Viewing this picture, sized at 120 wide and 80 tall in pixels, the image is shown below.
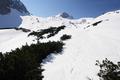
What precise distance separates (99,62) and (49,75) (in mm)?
2758

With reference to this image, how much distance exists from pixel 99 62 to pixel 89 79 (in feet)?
6.83

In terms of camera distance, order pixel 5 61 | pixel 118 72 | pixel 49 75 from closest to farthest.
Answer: pixel 5 61 < pixel 118 72 < pixel 49 75

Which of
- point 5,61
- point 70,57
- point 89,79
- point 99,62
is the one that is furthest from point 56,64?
point 5,61

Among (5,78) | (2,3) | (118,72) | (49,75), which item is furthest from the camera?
(2,3)

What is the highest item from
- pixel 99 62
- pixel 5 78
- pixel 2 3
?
pixel 2 3

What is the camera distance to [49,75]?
966 cm

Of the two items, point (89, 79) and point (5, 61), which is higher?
point (5, 61)

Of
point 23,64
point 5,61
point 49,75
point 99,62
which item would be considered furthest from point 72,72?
point 5,61

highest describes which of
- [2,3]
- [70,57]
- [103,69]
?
[2,3]

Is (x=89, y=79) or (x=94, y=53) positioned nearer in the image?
(x=89, y=79)

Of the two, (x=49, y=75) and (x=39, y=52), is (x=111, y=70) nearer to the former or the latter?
(x=49, y=75)

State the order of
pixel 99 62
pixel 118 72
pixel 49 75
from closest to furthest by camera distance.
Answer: pixel 118 72 → pixel 49 75 → pixel 99 62

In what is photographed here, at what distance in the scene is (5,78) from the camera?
739cm

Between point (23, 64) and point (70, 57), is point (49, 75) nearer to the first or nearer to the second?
point (23, 64)
